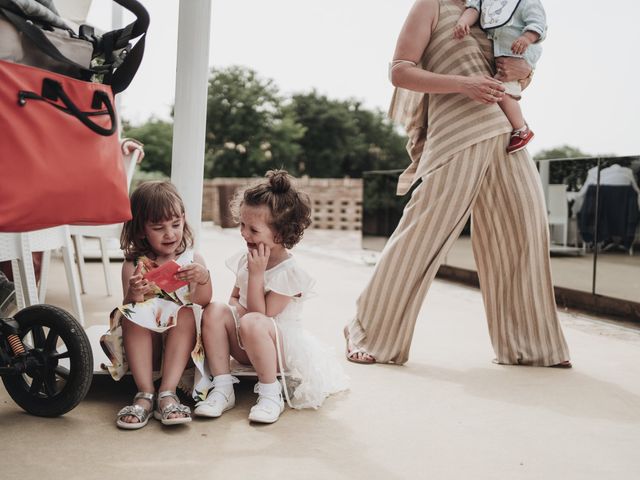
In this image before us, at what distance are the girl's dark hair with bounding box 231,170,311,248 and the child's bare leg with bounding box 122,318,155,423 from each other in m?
0.47

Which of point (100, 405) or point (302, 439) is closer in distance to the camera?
point (302, 439)

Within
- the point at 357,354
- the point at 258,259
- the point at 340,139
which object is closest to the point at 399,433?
the point at 258,259

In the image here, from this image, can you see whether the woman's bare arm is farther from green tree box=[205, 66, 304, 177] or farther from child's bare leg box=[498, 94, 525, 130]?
green tree box=[205, 66, 304, 177]

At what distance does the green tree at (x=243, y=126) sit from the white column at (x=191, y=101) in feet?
73.1

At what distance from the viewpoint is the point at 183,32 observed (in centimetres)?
244

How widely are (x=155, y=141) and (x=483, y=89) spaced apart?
21.7 m

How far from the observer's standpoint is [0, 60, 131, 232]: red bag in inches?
53.2

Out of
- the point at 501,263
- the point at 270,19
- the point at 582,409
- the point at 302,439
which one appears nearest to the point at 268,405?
the point at 302,439

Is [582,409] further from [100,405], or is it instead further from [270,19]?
[270,19]

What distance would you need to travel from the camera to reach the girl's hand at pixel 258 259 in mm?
1974

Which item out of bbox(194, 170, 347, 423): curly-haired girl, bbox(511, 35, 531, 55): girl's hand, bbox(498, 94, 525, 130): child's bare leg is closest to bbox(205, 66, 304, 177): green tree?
bbox(498, 94, 525, 130): child's bare leg

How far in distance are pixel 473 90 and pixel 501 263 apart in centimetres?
66

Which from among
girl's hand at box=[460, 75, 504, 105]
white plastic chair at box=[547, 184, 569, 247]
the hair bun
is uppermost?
girl's hand at box=[460, 75, 504, 105]

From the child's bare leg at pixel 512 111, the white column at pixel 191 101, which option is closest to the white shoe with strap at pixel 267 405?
the white column at pixel 191 101
